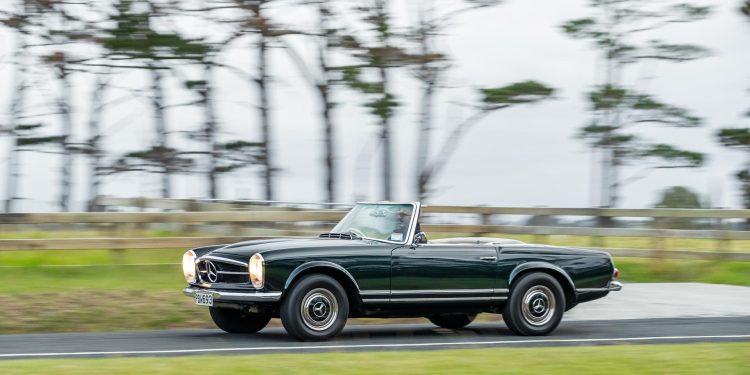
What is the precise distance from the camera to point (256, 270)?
35.6ft

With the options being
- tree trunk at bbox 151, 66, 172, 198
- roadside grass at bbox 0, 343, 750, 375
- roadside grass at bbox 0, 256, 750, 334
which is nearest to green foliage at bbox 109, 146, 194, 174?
tree trunk at bbox 151, 66, 172, 198

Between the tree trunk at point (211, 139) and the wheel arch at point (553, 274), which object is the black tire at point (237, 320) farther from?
the tree trunk at point (211, 139)

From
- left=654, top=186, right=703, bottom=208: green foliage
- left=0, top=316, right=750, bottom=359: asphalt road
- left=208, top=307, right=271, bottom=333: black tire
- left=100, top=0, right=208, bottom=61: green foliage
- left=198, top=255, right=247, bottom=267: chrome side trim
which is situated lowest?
left=0, top=316, right=750, bottom=359: asphalt road

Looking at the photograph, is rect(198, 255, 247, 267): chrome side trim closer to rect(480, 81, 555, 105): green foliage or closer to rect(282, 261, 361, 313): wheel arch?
rect(282, 261, 361, 313): wheel arch

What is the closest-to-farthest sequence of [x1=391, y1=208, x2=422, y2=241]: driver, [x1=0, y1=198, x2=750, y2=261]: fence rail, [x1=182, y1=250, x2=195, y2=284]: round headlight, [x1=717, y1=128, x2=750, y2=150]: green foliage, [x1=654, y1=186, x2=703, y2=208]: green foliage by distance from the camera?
[x1=182, y1=250, x2=195, y2=284]: round headlight → [x1=391, y1=208, x2=422, y2=241]: driver → [x1=0, y1=198, x2=750, y2=261]: fence rail → [x1=654, y1=186, x2=703, y2=208]: green foliage → [x1=717, y1=128, x2=750, y2=150]: green foliage

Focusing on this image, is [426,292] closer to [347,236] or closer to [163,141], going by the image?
[347,236]

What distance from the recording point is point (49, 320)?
13367 mm

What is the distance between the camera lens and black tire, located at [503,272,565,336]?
12.2 meters

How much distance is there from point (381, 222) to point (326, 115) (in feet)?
54.4

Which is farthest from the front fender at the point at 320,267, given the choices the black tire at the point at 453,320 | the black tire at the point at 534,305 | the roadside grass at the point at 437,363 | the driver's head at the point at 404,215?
the black tire at the point at 453,320

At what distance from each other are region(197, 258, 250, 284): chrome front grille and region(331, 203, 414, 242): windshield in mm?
1513

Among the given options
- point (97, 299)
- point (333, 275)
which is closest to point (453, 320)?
point (333, 275)

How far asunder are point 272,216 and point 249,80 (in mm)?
10903

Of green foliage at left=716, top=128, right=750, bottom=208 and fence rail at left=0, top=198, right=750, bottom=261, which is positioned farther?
green foliage at left=716, top=128, right=750, bottom=208
